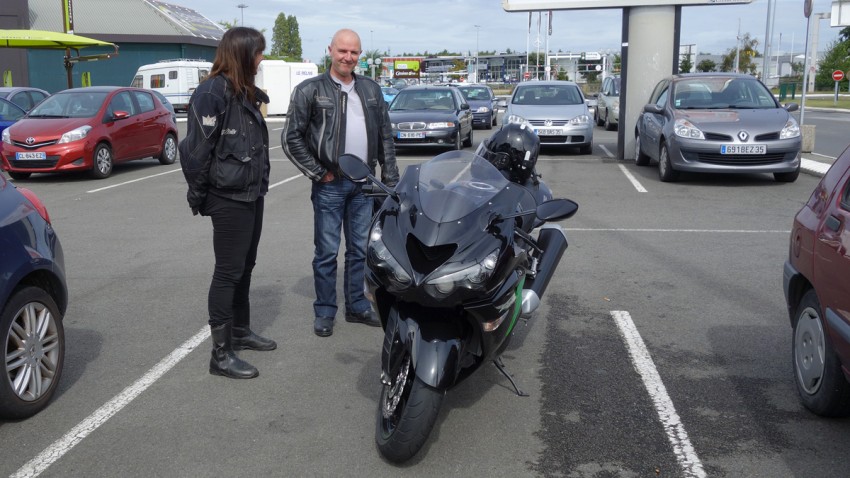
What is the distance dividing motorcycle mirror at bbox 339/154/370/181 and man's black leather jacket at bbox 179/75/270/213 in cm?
60

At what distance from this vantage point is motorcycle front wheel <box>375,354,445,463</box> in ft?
11.8

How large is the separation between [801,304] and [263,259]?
5117 millimetres

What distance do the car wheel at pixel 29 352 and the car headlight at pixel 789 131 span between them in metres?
10.9

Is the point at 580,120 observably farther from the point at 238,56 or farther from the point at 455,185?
the point at 455,185

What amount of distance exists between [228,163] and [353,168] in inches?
29.6

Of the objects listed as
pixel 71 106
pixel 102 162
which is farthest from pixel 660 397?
pixel 71 106

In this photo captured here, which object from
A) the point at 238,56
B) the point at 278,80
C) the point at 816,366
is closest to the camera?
the point at 816,366

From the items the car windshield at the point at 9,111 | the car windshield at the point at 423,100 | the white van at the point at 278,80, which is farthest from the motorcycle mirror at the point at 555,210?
the white van at the point at 278,80

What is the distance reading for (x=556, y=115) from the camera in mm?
17844

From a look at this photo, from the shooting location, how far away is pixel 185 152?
4719mm

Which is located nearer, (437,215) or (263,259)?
(437,215)

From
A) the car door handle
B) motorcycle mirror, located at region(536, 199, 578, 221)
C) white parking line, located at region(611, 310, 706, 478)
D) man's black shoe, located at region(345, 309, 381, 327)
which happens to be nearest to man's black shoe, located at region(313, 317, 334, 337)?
man's black shoe, located at region(345, 309, 381, 327)

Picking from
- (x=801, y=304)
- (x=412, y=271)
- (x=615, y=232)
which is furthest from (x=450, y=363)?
(x=615, y=232)

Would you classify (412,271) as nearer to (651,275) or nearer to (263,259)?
(651,275)
